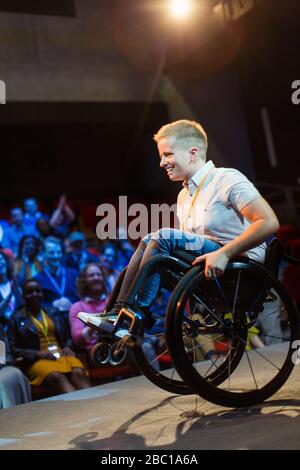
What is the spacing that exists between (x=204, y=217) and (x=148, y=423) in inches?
30.6

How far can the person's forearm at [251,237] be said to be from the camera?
84.5 inches

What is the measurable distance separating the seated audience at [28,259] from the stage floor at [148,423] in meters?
2.18

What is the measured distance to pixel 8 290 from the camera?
4195 millimetres

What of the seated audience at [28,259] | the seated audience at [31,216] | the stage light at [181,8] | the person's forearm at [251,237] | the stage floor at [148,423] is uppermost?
the stage light at [181,8]

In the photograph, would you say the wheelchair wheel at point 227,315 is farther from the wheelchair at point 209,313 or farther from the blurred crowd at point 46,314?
the blurred crowd at point 46,314

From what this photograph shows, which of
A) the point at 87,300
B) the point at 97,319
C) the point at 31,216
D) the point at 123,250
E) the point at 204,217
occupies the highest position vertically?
the point at 31,216

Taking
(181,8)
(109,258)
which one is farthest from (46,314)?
(181,8)

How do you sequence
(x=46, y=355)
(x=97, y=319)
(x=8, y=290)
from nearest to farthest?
(x=97, y=319) → (x=46, y=355) → (x=8, y=290)

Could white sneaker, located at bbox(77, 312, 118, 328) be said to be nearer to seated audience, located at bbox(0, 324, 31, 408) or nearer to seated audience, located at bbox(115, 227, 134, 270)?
seated audience, located at bbox(0, 324, 31, 408)

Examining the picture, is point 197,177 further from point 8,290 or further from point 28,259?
point 28,259

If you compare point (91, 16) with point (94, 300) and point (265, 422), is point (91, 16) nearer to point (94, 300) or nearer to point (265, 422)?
point (94, 300)

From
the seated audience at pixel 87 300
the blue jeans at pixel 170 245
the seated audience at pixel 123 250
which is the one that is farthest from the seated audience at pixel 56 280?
the blue jeans at pixel 170 245

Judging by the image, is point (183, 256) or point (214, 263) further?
point (183, 256)
